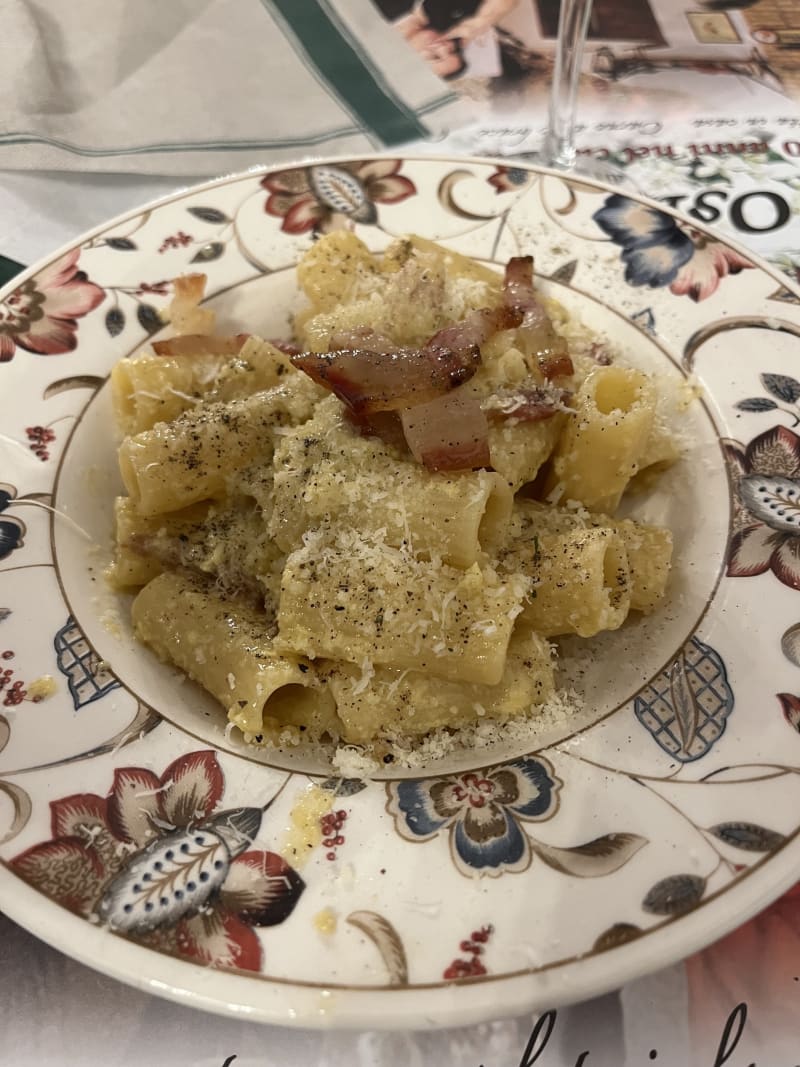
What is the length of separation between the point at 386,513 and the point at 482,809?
54 cm

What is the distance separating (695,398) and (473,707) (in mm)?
875

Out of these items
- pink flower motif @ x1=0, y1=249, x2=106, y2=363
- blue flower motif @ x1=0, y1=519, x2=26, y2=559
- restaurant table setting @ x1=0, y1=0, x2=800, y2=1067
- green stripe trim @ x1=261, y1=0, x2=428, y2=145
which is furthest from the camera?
green stripe trim @ x1=261, y1=0, x2=428, y2=145

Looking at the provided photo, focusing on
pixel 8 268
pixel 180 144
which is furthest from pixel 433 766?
pixel 180 144

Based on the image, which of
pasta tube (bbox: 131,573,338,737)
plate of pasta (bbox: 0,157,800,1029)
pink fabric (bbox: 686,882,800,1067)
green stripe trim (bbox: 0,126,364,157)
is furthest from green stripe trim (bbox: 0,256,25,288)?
pink fabric (bbox: 686,882,800,1067)

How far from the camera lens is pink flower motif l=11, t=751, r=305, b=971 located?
1.10m

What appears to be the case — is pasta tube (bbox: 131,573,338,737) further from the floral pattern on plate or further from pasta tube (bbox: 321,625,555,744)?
the floral pattern on plate

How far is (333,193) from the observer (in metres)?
2.28

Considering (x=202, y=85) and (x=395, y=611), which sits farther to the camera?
(x=202, y=85)

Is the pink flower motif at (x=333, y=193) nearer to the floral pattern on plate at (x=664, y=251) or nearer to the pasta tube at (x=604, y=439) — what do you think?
the floral pattern on plate at (x=664, y=251)

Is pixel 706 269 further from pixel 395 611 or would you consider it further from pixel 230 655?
Result: pixel 230 655

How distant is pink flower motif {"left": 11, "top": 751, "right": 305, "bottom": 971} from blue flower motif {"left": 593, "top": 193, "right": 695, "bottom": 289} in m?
1.59

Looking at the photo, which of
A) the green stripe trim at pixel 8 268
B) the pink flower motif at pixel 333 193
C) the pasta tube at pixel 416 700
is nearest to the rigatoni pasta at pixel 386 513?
the pasta tube at pixel 416 700

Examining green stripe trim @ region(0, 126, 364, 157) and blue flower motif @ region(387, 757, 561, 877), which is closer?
blue flower motif @ region(387, 757, 561, 877)

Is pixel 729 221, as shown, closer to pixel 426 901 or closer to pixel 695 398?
pixel 695 398
